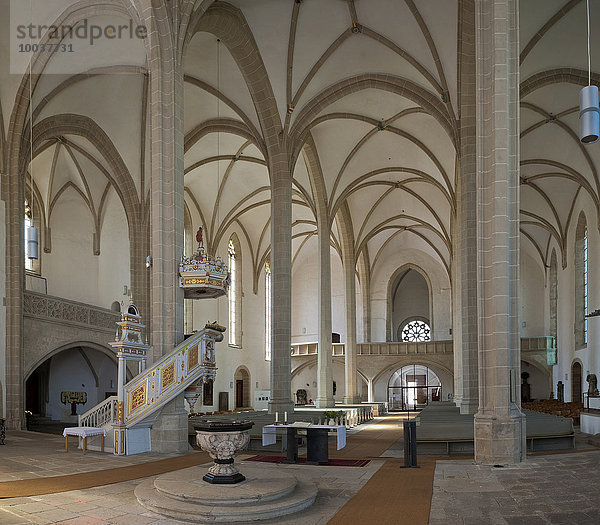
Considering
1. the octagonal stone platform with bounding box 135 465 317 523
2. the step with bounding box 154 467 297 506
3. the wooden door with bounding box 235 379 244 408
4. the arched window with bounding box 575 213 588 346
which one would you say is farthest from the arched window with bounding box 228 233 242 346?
the octagonal stone platform with bounding box 135 465 317 523

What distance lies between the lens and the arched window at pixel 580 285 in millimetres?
27292

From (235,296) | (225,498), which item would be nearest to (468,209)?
(225,498)

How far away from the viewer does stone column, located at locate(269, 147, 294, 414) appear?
60.5ft

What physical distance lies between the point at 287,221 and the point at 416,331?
1018 inches

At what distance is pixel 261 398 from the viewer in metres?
34.9

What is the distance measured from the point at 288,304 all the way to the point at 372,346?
1817 cm

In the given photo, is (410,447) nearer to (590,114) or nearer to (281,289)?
(590,114)

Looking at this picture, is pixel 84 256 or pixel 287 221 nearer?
pixel 287 221

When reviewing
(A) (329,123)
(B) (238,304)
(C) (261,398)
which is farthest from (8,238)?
(C) (261,398)

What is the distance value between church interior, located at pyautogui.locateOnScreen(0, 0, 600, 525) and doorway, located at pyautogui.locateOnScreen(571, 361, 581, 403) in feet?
0.73

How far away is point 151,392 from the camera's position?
39.0 feet

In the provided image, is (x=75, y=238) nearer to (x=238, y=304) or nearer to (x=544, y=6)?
(x=238, y=304)

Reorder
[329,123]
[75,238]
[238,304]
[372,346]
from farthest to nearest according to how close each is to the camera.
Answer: [372,346] → [238,304] → [75,238] → [329,123]

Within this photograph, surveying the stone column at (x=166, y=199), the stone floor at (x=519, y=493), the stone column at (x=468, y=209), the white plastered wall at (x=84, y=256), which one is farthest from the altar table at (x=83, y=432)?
the white plastered wall at (x=84, y=256)
